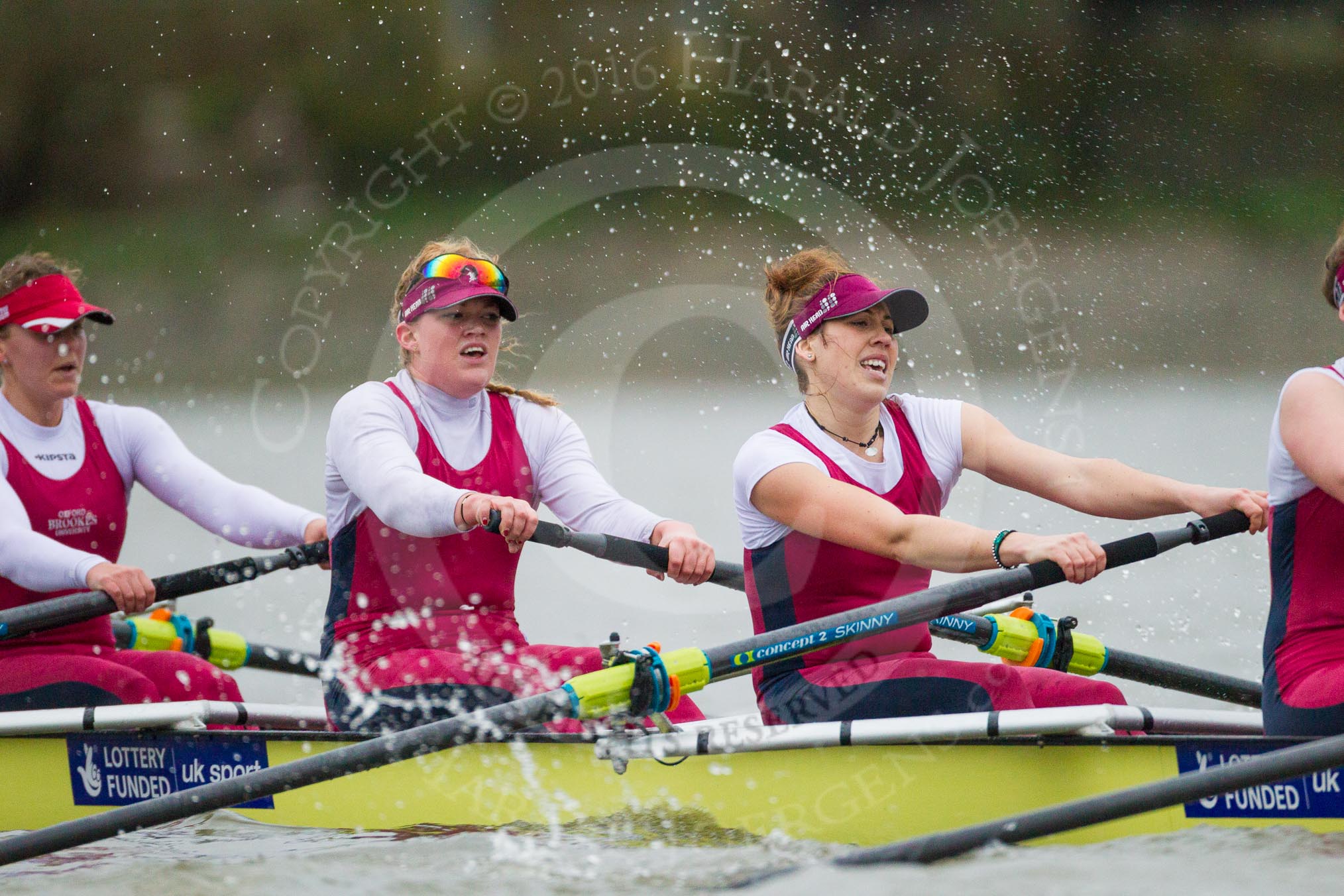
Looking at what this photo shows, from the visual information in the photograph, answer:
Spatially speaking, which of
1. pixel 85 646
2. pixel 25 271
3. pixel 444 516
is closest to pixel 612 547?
pixel 444 516

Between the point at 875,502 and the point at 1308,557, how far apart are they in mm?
837

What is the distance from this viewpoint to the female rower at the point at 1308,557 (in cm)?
257

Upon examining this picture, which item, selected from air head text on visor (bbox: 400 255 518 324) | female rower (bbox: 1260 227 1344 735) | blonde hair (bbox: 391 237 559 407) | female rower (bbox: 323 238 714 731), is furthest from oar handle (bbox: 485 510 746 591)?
female rower (bbox: 1260 227 1344 735)

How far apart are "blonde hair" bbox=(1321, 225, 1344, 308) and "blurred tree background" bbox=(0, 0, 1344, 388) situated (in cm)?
436

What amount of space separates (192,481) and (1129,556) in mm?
2655

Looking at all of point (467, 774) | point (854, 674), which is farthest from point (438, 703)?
point (854, 674)

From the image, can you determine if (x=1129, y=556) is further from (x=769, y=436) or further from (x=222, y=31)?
(x=222, y=31)

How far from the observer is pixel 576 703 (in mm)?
2838

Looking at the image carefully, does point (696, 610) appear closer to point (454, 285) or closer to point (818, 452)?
point (454, 285)

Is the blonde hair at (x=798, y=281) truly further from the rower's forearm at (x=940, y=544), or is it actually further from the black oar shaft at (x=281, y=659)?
the black oar shaft at (x=281, y=659)

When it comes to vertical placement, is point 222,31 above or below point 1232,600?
above

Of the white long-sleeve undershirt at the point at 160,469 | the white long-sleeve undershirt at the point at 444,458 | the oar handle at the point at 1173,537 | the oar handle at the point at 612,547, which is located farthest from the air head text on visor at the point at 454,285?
the oar handle at the point at 1173,537

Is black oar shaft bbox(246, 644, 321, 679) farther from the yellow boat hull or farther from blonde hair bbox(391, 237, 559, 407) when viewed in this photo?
blonde hair bbox(391, 237, 559, 407)

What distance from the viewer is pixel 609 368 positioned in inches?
373
